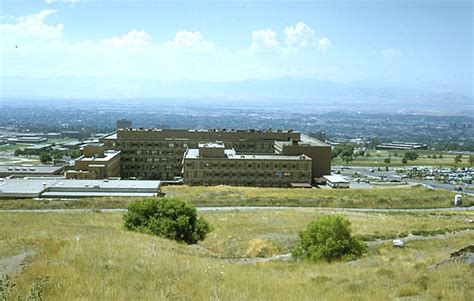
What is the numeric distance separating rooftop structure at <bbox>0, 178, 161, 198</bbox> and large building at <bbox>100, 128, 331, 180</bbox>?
19.7 m

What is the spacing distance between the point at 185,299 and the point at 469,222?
41224mm

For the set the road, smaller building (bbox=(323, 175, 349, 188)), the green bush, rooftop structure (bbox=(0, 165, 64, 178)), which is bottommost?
the road

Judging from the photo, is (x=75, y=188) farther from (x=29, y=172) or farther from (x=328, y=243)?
(x=328, y=243)

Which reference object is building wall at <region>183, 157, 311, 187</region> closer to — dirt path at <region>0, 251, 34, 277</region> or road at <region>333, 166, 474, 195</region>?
road at <region>333, 166, 474, 195</region>

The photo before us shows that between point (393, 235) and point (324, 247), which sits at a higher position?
point (324, 247)

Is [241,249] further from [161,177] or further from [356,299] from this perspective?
[161,177]

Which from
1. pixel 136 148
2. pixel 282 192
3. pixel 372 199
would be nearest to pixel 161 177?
pixel 136 148

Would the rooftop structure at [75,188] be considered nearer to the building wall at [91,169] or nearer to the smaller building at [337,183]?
the building wall at [91,169]

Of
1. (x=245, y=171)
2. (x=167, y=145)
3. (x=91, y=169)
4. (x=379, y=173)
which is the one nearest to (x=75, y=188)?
(x=91, y=169)

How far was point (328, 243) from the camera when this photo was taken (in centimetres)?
2314

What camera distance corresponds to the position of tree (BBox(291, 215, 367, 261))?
23000 mm

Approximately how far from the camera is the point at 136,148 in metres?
86.2

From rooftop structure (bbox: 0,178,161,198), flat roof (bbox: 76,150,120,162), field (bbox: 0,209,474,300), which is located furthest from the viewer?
flat roof (bbox: 76,150,120,162)

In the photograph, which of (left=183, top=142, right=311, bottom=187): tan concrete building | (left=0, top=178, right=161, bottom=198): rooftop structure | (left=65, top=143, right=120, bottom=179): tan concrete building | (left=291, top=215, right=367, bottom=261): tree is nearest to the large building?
(left=65, top=143, right=120, bottom=179): tan concrete building
